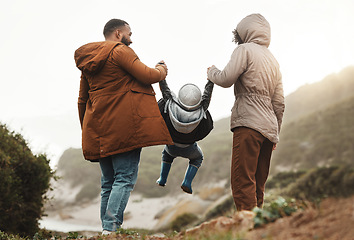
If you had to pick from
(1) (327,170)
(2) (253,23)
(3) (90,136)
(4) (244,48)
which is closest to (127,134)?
(3) (90,136)

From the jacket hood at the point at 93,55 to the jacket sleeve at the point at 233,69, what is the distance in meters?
1.08

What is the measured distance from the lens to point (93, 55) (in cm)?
365

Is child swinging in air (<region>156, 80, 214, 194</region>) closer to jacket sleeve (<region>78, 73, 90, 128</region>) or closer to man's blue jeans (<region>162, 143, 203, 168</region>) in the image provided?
man's blue jeans (<region>162, 143, 203, 168</region>)

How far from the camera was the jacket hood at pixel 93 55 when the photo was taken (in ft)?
11.7

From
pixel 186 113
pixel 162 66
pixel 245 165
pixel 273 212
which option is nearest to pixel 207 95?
pixel 186 113

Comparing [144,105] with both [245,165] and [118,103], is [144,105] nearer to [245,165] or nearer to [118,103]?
[118,103]

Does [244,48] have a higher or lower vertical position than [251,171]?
higher

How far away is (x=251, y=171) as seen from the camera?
12.0ft

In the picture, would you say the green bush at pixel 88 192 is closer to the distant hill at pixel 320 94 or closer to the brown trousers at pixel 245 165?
the distant hill at pixel 320 94

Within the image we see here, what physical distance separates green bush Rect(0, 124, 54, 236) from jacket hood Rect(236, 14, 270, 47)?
452cm

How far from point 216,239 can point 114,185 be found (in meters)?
1.46

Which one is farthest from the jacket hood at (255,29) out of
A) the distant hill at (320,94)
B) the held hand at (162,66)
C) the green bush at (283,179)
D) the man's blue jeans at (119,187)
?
the distant hill at (320,94)

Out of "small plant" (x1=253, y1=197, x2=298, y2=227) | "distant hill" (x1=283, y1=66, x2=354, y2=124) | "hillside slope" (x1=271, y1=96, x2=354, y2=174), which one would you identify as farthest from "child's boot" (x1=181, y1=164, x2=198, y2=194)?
"distant hill" (x1=283, y1=66, x2=354, y2=124)

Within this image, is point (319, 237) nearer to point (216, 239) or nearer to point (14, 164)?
point (216, 239)
